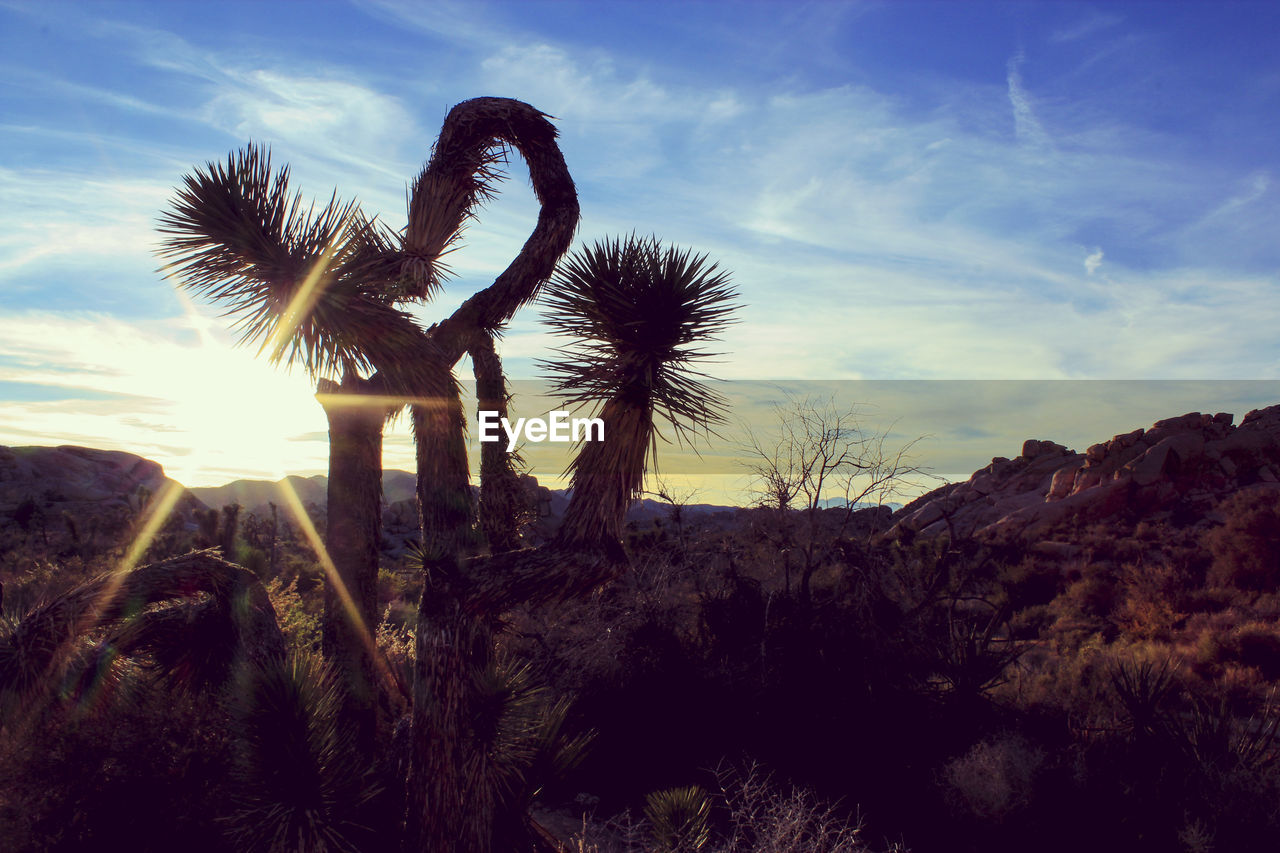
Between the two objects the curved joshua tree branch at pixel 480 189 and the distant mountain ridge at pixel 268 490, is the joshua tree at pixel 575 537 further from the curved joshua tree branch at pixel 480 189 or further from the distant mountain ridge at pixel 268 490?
the distant mountain ridge at pixel 268 490

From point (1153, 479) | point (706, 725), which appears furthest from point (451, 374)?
point (1153, 479)

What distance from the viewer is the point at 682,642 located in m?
9.30

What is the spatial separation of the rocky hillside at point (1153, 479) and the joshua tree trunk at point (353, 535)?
2102 centimetres

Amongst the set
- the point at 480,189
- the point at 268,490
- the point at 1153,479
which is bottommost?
the point at 268,490

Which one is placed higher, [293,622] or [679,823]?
[293,622]

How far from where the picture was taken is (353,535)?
5.86 m

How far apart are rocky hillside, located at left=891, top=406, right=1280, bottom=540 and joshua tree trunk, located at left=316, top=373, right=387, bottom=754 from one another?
21.0m

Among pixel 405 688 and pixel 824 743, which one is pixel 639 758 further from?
pixel 405 688

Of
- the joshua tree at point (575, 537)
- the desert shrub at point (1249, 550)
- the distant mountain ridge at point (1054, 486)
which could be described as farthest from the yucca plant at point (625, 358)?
the desert shrub at point (1249, 550)

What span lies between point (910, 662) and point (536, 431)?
5328mm

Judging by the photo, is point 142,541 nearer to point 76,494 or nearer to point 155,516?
point 155,516

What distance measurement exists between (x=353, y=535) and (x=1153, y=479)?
91.9 ft

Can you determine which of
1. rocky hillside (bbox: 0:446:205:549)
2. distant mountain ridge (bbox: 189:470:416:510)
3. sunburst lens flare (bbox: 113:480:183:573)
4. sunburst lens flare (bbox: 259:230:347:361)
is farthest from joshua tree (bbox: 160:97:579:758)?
distant mountain ridge (bbox: 189:470:416:510)

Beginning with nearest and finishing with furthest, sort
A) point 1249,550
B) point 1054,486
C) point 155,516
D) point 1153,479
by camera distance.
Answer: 1. point 1249,550
2. point 1153,479
3. point 155,516
4. point 1054,486
